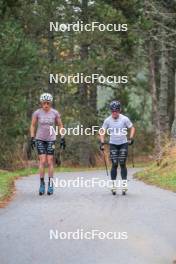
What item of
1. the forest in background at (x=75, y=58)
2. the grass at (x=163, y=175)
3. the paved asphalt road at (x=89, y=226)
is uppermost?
the forest in background at (x=75, y=58)

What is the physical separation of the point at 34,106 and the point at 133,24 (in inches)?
309

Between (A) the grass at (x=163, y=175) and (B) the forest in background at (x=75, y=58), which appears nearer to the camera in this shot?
(A) the grass at (x=163, y=175)

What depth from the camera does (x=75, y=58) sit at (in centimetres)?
3550

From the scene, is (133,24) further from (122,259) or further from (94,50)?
(122,259)

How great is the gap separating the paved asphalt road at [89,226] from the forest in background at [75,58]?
11.1 meters

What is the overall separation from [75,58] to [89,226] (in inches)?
990

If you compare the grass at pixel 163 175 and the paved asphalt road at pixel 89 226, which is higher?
the paved asphalt road at pixel 89 226

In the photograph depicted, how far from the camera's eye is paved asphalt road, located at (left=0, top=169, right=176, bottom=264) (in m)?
8.94

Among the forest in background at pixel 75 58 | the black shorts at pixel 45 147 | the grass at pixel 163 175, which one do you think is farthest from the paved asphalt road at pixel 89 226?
the forest in background at pixel 75 58

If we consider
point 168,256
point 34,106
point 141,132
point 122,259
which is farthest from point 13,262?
point 141,132

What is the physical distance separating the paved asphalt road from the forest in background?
36.5 feet

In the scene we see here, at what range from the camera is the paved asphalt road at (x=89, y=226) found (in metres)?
8.94

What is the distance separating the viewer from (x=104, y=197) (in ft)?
48.4

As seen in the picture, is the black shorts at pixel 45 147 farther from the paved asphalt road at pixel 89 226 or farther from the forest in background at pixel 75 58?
the forest in background at pixel 75 58
